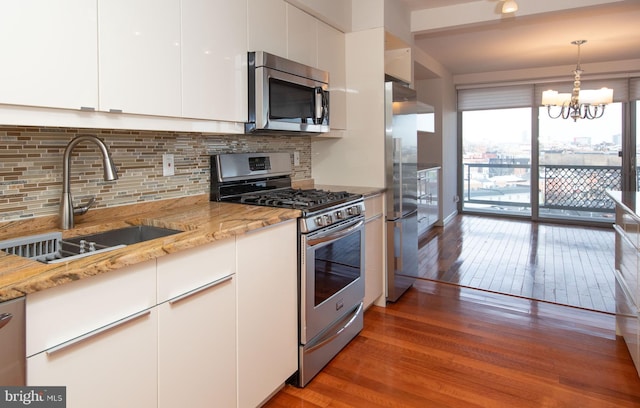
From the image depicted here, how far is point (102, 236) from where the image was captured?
1.68 m

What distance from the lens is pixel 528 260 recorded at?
14.3 ft

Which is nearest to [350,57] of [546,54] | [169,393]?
[169,393]

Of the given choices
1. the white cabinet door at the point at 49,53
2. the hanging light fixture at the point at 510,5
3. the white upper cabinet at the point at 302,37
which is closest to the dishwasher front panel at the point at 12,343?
the white cabinet door at the point at 49,53

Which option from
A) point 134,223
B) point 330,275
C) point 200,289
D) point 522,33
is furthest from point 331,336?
point 522,33

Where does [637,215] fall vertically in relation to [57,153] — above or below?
below

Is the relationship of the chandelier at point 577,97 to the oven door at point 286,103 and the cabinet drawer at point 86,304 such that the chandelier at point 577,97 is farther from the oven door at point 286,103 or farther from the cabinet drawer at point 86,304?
the cabinet drawer at point 86,304

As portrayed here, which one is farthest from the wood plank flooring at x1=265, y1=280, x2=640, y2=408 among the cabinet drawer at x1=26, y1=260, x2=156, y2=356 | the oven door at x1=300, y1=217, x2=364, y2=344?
the cabinet drawer at x1=26, y1=260, x2=156, y2=356

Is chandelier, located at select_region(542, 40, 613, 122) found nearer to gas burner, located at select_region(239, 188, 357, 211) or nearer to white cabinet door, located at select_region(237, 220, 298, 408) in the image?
gas burner, located at select_region(239, 188, 357, 211)

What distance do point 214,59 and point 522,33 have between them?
3834mm

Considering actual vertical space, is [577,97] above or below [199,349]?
above

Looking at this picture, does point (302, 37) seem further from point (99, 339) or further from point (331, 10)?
point (99, 339)

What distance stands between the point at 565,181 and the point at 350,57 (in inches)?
203

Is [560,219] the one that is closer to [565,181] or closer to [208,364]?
[565,181]

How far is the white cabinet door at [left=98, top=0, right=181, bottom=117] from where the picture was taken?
146cm
